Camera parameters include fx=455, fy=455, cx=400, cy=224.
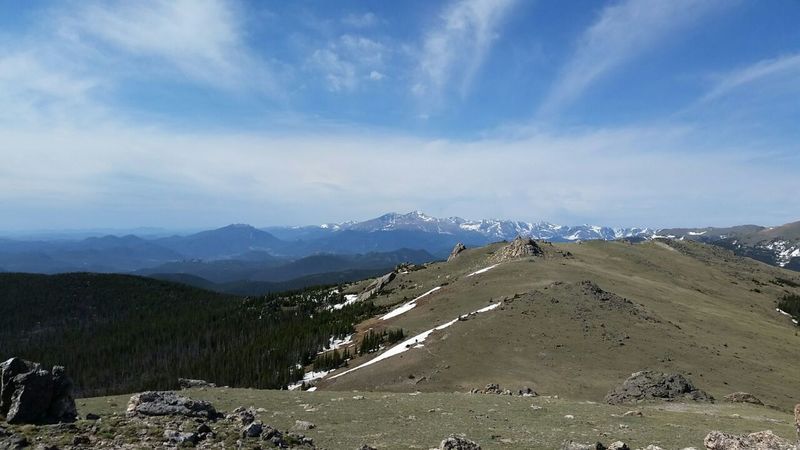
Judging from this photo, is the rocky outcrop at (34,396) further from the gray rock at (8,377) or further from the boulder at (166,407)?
the boulder at (166,407)

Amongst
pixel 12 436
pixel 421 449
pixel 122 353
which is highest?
pixel 12 436

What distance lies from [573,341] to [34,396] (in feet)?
155

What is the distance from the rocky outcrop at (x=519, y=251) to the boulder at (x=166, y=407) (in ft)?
293

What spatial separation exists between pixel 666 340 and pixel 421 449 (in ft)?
150

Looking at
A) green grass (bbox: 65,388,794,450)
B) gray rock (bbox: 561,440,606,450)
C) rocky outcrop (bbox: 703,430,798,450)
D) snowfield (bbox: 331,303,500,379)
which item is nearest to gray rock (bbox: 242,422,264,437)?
green grass (bbox: 65,388,794,450)

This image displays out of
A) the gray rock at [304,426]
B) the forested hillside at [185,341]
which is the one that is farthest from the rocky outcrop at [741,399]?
the forested hillside at [185,341]

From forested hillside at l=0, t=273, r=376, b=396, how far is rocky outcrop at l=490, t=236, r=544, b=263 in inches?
1329

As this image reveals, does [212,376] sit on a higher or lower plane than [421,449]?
lower

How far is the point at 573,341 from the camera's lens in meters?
50.4

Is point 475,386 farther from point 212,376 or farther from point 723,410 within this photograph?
point 212,376

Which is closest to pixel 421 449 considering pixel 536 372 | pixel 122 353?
pixel 536 372

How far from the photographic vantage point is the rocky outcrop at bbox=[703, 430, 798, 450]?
536 inches

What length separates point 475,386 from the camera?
40.4 m

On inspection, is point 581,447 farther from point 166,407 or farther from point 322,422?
point 166,407
